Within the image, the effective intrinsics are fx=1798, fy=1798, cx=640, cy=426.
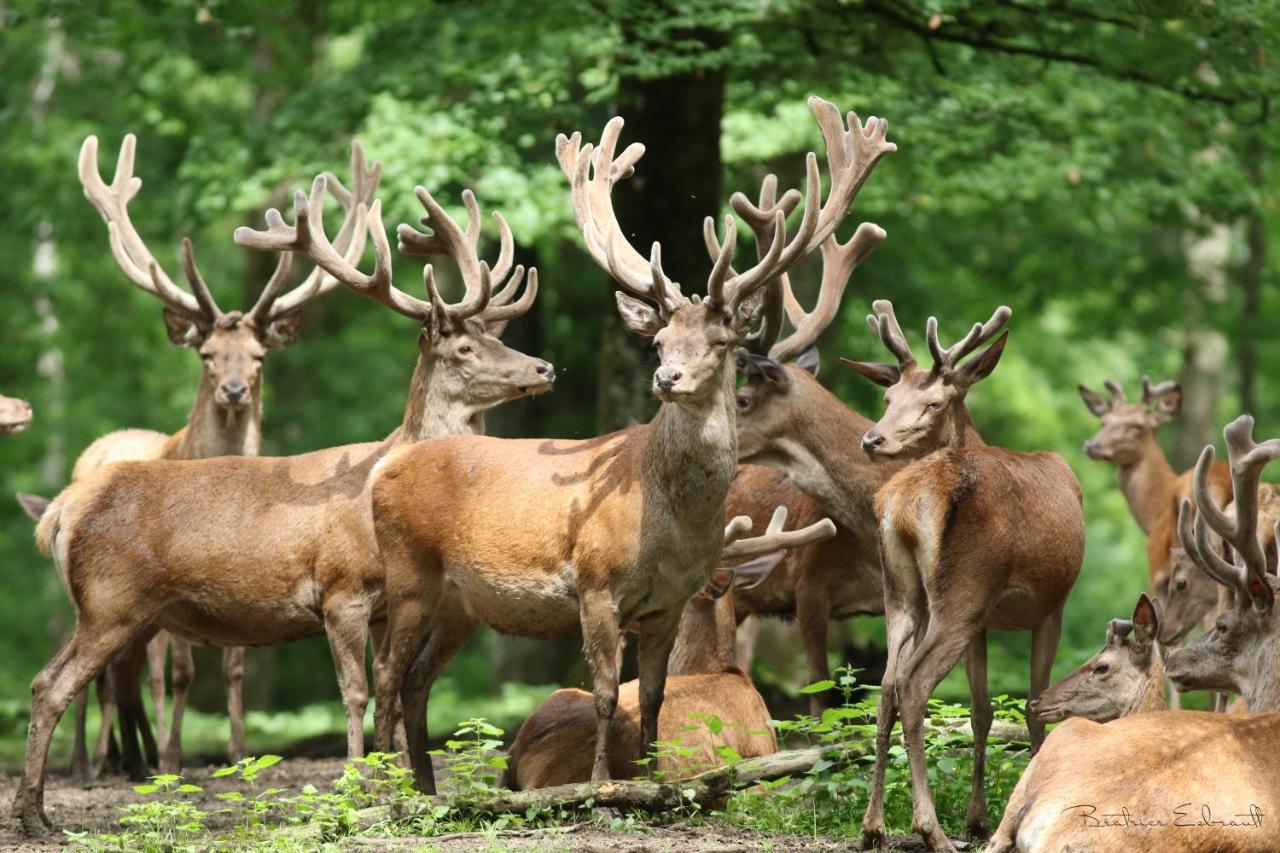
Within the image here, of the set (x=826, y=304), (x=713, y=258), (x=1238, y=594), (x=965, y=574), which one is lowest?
(x=1238, y=594)

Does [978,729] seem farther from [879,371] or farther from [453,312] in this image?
[453,312]

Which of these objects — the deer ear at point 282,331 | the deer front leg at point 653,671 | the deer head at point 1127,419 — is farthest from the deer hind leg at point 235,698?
the deer head at point 1127,419

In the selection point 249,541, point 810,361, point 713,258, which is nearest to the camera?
point 713,258

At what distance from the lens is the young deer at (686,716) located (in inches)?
324

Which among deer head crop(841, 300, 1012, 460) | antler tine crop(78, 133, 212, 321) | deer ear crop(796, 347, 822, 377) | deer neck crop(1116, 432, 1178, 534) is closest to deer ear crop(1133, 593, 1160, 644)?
deer head crop(841, 300, 1012, 460)

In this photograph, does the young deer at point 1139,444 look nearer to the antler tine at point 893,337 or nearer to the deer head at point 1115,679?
the antler tine at point 893,337

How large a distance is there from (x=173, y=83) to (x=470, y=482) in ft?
45.2

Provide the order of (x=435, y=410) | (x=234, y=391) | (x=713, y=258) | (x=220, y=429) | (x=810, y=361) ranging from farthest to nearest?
1. (x=220, y=429)
2. (x=234, y=391)
3. (x=810, y=361)
4. (x=435, y=410)
5. (x=713, y=258)

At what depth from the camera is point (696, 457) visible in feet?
25.4

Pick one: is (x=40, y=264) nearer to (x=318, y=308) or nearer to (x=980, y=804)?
(x=318, y=308)

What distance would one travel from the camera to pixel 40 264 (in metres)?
24.1

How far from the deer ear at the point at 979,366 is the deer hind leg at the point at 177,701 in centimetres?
489

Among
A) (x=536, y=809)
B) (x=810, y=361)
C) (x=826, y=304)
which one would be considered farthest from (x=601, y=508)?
(x=810, y=361)

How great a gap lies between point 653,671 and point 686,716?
13.4 inches
